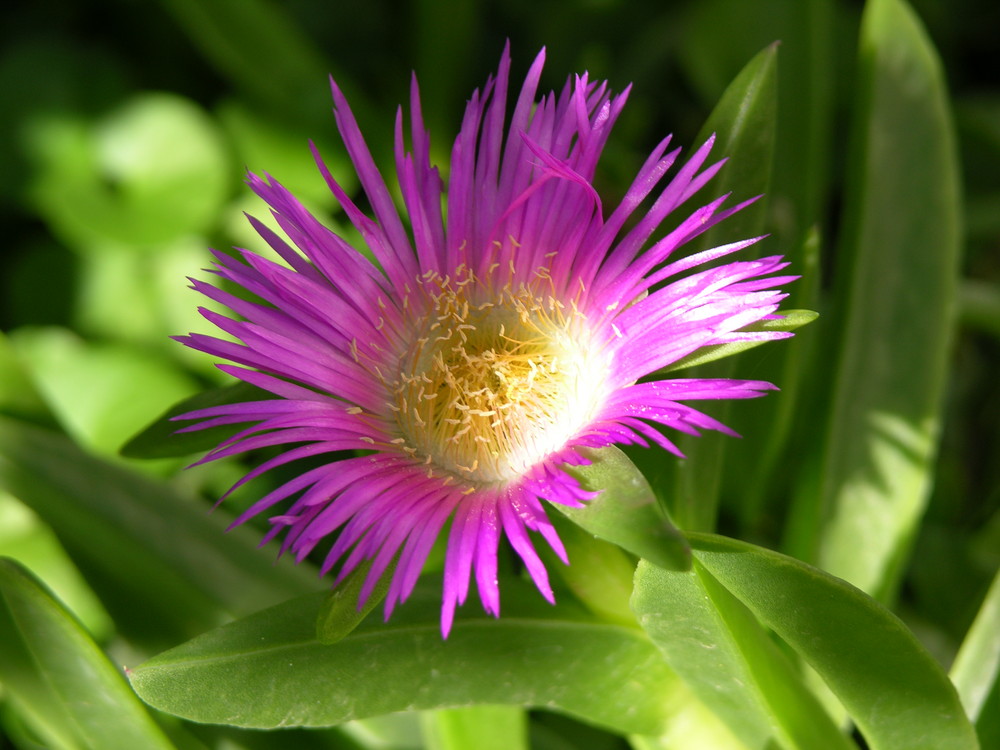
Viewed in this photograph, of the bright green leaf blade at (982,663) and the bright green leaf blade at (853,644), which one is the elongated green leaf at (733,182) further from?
the bright green leaf blade at (982,663)

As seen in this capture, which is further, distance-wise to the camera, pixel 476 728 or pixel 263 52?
pixel 263 52

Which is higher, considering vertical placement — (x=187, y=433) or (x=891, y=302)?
(x=891, y=302)

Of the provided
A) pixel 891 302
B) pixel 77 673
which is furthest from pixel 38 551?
pixel 891 302

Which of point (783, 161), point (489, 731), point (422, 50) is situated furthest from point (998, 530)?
point (422, 50)

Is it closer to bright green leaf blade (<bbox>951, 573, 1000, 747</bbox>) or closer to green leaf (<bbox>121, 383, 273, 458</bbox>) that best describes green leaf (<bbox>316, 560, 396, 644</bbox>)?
green leaf (<bbox>121, 383, 273, 458</bbox>)

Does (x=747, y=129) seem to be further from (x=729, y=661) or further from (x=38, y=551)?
(x=38, y=551)

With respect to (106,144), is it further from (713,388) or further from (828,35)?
(713,388)
